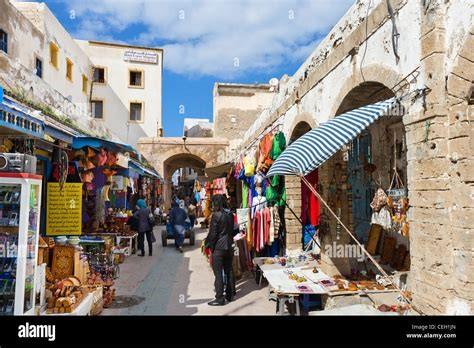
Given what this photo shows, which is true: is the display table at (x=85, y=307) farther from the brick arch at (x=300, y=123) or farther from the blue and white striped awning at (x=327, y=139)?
the brick arch at (x=300, y=123)

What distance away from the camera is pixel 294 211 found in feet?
22.0

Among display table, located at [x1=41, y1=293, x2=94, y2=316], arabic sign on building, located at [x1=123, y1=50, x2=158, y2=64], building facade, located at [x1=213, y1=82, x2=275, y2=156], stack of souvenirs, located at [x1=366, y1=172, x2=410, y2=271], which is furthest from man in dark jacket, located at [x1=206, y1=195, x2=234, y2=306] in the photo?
arabic sign on building, located at [x1=123, y1=50, x2=158, y2=64]

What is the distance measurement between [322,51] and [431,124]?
3.05 meters

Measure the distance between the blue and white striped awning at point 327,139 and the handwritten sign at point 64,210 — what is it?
11.0ft

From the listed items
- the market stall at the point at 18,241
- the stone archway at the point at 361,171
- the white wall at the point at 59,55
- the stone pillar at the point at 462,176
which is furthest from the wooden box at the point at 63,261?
the white wall at the point at 59,55

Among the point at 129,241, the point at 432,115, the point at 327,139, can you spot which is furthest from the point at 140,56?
the point at 432,115

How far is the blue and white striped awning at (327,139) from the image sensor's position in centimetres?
346

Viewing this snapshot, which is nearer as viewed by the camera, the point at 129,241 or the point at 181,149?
the point at 129,241

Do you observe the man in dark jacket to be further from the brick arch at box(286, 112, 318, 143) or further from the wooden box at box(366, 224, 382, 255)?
the wooden box at box(366, 224, 382, 255)

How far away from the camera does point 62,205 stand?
5.51 meters

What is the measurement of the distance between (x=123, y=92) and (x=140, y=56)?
2.96m

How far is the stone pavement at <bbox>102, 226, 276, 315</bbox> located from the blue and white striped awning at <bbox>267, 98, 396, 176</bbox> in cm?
244

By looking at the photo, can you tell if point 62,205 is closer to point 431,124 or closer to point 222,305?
point 222,305

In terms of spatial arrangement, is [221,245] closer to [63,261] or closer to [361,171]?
[63,261]
